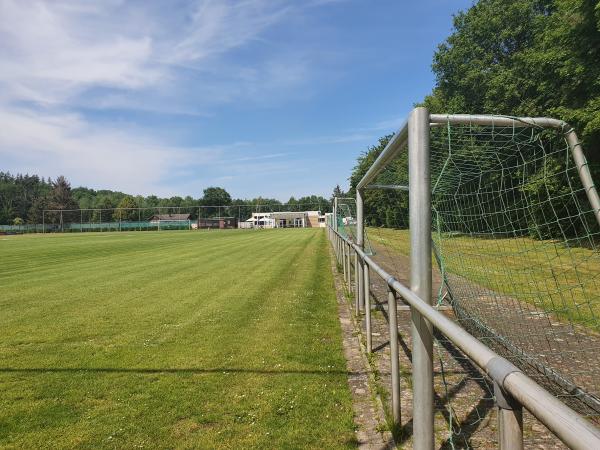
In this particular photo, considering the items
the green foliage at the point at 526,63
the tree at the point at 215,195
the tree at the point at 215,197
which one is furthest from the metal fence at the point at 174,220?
the green foliage at the point at 526,63

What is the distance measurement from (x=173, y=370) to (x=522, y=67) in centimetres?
3159

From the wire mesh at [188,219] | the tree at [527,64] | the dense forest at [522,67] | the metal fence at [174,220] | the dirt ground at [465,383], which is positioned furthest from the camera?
the wire mesh at [188,219]

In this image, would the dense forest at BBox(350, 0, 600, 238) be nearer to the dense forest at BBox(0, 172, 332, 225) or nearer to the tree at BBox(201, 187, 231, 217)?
the dense forest at BBox(0, 172, 332, 225)

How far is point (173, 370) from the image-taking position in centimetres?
450

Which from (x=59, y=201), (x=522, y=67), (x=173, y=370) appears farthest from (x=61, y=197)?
(x=173, y=370)

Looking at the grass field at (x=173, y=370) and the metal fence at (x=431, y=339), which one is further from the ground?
the metal fence at (x=431, y=339)

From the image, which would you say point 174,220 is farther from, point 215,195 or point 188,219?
point 215,195

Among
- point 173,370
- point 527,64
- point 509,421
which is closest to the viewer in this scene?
point 509,421

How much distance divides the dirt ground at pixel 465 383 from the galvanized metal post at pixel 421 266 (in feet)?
0.52

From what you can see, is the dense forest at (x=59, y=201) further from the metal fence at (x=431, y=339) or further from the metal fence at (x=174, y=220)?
the metal fence at (x=431, y=339)

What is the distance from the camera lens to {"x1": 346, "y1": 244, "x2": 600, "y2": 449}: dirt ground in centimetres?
287

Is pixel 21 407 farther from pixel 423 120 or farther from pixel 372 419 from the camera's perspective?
pixel 423 120

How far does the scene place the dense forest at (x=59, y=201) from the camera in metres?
95.0

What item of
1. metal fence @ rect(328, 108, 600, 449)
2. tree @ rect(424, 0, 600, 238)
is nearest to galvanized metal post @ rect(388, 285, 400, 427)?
metal fence @ rect(328, 108, 600, 449)
